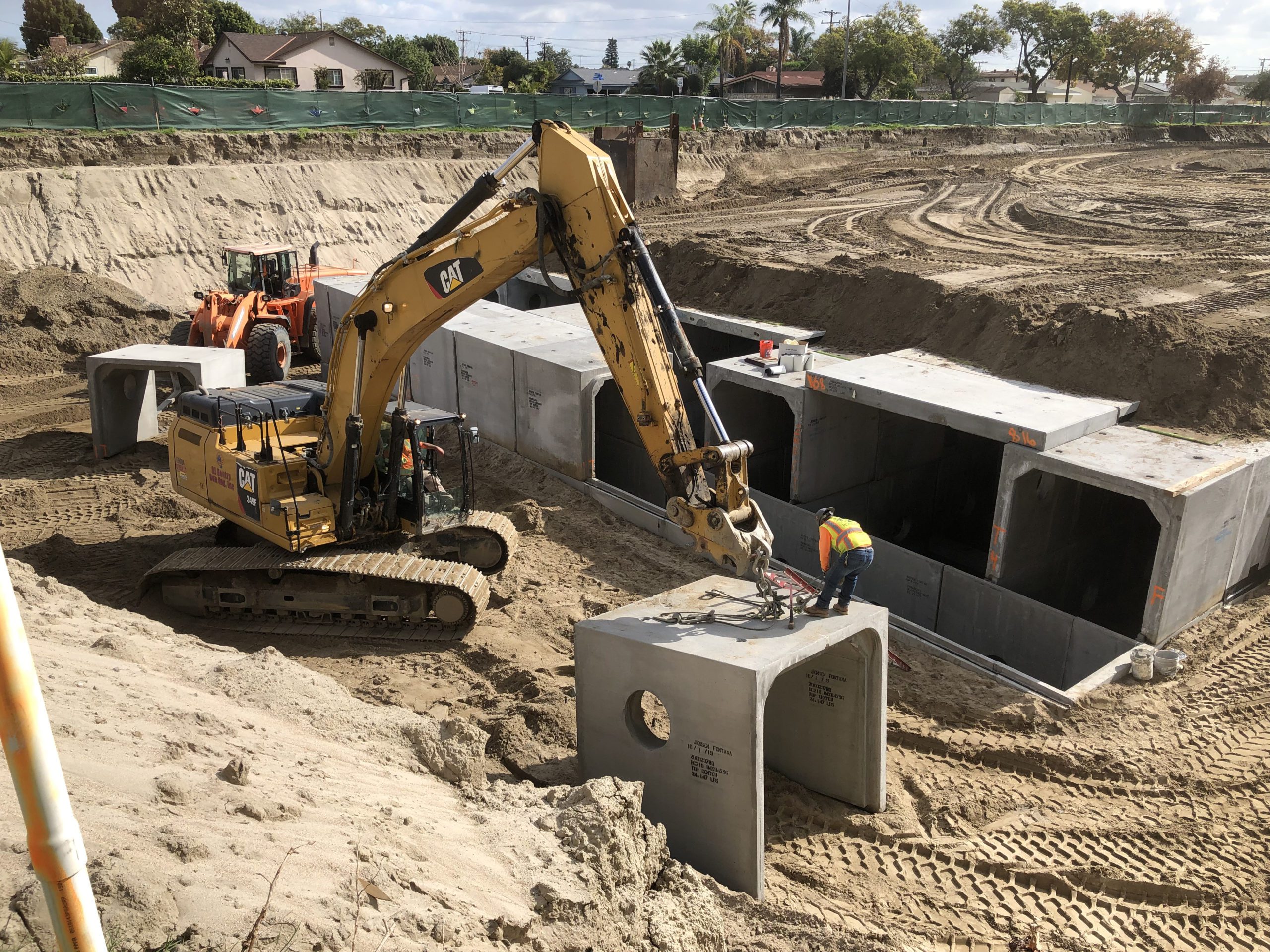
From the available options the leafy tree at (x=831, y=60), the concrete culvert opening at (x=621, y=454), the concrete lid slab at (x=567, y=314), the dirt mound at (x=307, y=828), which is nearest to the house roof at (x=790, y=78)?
the leafy tree at (x=831, y=60)

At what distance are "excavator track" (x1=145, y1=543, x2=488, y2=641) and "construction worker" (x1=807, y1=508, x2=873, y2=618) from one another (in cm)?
424

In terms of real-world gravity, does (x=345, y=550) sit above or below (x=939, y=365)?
below

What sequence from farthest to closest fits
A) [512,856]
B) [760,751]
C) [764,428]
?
[764,428] < [760,751] < [512,856]

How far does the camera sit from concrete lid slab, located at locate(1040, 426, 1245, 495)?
413 inches

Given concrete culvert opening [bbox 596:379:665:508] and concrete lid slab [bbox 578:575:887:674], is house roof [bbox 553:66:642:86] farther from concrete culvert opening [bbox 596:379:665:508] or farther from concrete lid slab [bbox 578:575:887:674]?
concrete lid slab [bbox 578:575:887:674]

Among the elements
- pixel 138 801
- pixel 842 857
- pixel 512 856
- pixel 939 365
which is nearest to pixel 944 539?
pixel 939 365

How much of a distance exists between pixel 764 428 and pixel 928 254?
6.43 metres

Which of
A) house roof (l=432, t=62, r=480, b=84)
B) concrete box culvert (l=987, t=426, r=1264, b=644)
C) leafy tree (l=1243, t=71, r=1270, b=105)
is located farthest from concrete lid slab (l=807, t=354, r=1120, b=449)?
leafy tree (l=1243, t=71, r=1270, b=105)

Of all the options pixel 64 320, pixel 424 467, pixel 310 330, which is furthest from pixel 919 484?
pixel 64 320

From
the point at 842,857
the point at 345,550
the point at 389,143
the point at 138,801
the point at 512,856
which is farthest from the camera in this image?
the point at 389,143

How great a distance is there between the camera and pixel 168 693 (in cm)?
694

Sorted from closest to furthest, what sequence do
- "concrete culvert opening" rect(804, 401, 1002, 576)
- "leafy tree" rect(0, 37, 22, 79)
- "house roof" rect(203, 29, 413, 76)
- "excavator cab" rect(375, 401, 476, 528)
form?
1. "excavator cab" rect(375, 401, 476, 528)
2. "concrete culvert opening" rect(804, 401, 1002, 576)
3. "leafy tree" rect(0, 37, 22, 79)
4. "house roof" rect(203, 29, 413, 76)

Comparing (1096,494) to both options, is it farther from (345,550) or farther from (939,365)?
(345,550)

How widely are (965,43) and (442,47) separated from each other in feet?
150
